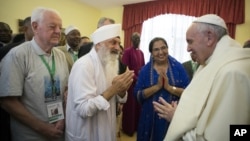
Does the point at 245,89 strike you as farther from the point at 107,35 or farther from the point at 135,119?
the point at 135,119

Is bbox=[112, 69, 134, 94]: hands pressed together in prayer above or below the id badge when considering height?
above

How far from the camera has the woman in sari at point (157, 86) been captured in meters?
2.13

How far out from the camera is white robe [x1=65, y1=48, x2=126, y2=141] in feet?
5.00

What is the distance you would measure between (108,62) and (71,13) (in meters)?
4.45

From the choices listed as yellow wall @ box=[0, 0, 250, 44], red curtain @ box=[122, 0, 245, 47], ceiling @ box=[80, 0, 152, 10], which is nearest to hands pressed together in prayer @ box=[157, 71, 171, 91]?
red curtain @ box=[122, 0, 245, 47]

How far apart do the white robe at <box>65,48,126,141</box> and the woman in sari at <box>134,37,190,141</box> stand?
56cm

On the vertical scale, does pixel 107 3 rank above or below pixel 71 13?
above

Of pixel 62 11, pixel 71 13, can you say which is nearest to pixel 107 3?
pixel 71 13

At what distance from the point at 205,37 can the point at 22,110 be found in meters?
1.32

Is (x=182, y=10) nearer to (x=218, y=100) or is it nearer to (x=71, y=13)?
(x=71, y=13)

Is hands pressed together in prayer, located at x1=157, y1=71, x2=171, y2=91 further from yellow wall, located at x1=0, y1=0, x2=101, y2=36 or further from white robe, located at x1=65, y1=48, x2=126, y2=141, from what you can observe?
yellow wall, located at x1=0, y1=0, x2=101, y2=36

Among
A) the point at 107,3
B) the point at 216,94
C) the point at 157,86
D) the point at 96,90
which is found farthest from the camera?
the point at 107,3

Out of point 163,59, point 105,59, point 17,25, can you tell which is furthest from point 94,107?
point 17,25

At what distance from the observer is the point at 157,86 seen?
2.15 meters
